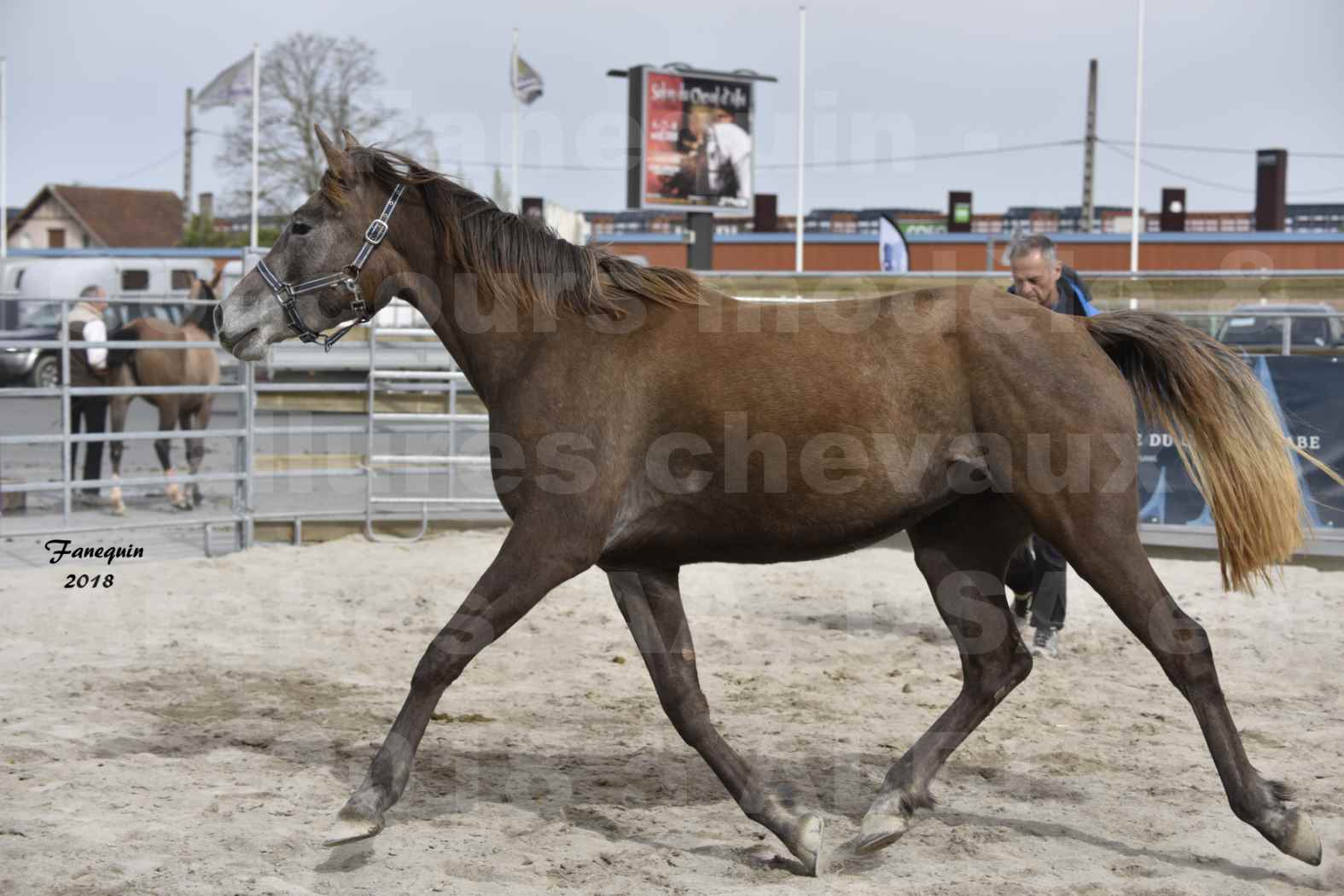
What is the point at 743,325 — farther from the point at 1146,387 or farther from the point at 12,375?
the point at 12,375

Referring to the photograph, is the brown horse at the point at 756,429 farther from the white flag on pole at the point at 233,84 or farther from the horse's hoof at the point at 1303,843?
the white flag on pole at the point at 233,84

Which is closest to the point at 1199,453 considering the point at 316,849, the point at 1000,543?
the point at 1000,543

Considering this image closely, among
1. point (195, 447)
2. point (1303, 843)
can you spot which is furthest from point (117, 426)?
point (1303, 843)

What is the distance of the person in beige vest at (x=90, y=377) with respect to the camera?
10016mm

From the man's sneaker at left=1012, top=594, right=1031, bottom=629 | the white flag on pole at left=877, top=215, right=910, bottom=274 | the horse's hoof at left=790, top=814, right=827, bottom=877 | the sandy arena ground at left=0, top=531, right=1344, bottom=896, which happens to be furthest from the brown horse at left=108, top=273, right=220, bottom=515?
the white flag on pole at left=877, top=215, right=910, bottom=274

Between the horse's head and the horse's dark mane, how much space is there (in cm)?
4

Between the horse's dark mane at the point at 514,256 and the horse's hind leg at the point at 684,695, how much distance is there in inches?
Answer: 34.0

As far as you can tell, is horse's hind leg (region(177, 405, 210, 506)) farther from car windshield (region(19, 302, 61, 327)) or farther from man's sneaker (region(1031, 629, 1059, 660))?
car windshield (region(19, 302, 61, 327))

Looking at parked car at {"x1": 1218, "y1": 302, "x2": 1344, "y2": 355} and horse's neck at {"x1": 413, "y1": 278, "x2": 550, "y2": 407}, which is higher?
parked car at {"x1": 1218, "y1": 302, "x2": 1344, "y2": 355}

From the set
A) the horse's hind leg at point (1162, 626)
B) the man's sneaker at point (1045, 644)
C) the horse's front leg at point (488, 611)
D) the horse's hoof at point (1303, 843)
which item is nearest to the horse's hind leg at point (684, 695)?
the horse's front leg at point (488, 611)

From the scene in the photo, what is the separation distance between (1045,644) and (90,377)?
8056 mm

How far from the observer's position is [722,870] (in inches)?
139

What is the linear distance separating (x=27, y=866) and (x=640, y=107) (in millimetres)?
16434

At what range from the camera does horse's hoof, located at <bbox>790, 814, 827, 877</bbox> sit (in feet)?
11.5
